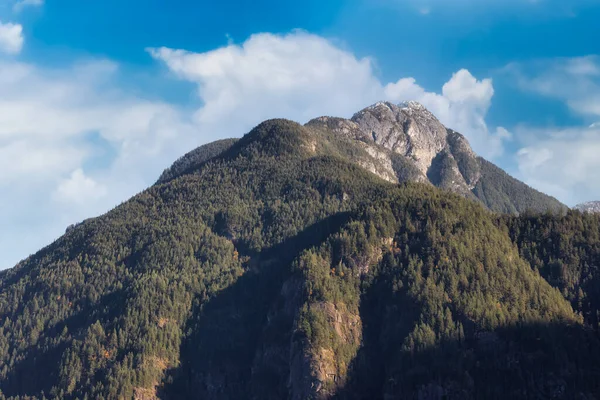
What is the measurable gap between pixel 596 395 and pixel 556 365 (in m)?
13.3

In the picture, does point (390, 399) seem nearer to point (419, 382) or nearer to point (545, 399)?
point (419, 382)

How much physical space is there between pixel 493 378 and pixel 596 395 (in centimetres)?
2458

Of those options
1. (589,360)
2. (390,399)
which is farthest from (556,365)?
(390,399)

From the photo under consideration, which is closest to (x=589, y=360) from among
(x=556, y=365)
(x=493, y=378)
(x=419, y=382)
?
(x=556, y=365)

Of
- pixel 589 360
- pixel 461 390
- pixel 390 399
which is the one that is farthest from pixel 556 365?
pixel 390 399

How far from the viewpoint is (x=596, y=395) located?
604ft

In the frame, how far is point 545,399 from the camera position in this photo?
18762cm

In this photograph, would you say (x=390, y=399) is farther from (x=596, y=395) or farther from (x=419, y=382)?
(x=596, y=395)

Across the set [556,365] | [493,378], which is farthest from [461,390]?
[556,365]

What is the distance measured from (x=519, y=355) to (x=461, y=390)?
1952 centimetres

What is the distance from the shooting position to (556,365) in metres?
195

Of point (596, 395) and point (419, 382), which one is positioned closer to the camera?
point (596, 395)

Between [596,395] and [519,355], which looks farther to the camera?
[519,355]

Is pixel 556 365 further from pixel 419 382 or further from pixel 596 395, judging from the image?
pixel 419 382
